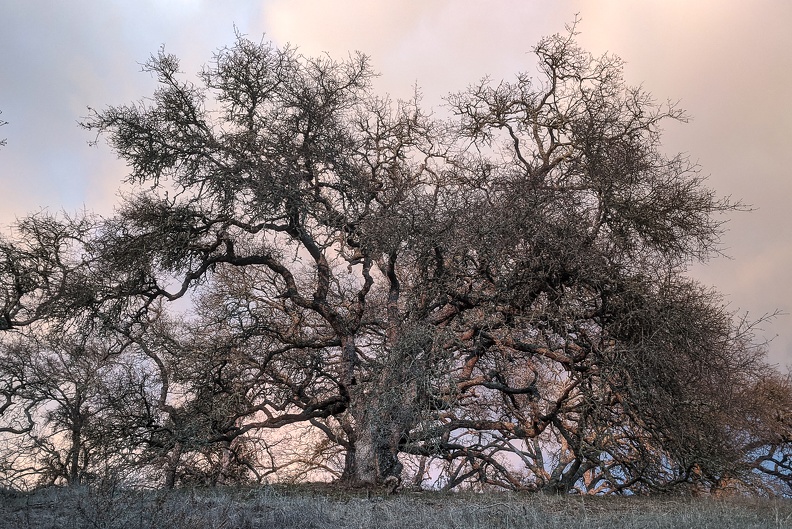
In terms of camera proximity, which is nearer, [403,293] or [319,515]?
[319,515]

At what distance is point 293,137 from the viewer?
1420 centimetres

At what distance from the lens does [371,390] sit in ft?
37.9

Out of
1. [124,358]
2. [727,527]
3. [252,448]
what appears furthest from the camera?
[124,358]

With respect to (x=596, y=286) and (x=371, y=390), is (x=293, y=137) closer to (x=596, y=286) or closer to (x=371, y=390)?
(x=371, y=390)

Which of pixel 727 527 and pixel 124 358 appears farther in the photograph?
pixel 124 358

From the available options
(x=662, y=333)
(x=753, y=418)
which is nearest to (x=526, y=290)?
(x=662, y=333)

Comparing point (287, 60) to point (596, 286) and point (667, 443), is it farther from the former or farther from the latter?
point (667, 443)

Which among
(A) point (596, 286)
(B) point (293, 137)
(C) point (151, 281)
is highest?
(B) point (293, 137)

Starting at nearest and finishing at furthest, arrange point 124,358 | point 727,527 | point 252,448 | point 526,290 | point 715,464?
point 727,527 → point 715,464 → point 526,290 → point 252,448 → point 124,358

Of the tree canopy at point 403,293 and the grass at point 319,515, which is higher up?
the tree canopy at point 403,293

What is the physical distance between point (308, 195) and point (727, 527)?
9206 mm

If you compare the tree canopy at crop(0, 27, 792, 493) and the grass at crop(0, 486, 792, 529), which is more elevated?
the tree canopy at crop(0, 27, 792, 493)

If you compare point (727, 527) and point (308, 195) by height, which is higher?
point (308, 195)

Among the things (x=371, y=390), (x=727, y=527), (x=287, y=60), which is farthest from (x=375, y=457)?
(x=287, y=60)
